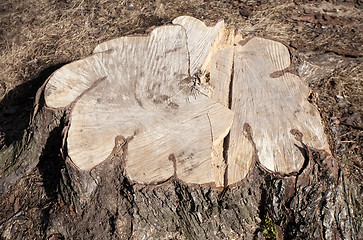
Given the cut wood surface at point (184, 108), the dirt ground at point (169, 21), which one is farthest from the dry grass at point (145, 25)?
the cut wood surface at point (184, 108)

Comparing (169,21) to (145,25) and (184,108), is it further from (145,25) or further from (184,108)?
(184,108)

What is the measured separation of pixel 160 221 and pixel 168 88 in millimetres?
962

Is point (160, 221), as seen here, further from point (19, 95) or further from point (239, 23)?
point (239, 23)

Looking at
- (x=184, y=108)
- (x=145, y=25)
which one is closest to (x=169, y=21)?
(x=145, y=25)

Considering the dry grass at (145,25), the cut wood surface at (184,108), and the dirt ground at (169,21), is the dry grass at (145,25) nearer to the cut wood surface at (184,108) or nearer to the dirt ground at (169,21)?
the dirt ground at (169,21)

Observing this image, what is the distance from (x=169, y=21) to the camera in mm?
4199

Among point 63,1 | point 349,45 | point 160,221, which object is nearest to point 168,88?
point 160,221

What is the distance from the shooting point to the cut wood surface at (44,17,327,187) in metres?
2.12

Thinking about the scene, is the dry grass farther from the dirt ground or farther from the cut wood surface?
the cut wood surface

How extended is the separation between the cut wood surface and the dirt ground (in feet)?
3.16

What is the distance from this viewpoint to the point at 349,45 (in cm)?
409

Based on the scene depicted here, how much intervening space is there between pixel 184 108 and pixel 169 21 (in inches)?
91.0

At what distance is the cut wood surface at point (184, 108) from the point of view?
2.12 metres

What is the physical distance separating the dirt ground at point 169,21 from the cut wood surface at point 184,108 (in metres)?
0.96
